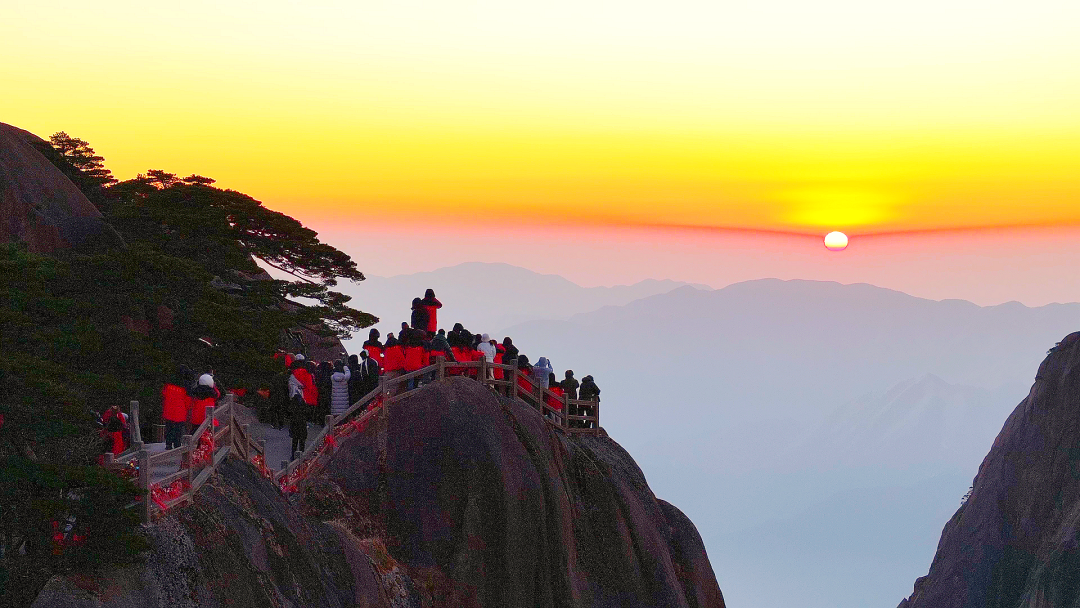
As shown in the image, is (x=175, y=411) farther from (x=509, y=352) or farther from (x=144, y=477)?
(x=509, y=352)

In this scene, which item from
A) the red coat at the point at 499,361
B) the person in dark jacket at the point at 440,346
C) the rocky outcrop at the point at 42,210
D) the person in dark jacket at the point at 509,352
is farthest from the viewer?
the rocky outcrop at the point at 42,210

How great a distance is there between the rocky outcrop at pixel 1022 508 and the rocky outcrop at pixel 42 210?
46.8 meters

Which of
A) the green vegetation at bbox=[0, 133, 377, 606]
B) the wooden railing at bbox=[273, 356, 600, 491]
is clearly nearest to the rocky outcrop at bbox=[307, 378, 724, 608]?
the wooden railing at bbox=[273, 356, 600, 491]

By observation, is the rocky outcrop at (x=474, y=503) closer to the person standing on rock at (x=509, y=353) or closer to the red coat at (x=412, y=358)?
the red coat at (x=412, y=358)

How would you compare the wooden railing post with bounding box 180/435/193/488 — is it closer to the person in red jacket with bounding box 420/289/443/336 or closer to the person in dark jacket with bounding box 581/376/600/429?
the person in red jacket with bounding box 420/289/443/336

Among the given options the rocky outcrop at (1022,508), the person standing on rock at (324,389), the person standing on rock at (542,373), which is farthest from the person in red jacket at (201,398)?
the rocky outcrop at (1022,508)

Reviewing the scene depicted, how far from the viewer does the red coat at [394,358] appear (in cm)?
2994

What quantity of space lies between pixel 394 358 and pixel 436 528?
4501 mm

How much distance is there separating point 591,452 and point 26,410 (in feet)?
54.8

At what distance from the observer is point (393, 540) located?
90.9 feet

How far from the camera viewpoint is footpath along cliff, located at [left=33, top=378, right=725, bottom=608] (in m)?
20.0

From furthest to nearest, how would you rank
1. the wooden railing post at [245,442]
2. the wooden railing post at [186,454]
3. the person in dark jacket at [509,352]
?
the person in dark jacket at [509,352] < the wooden railing post at [245,442] < the wooden railing post at [186,454]

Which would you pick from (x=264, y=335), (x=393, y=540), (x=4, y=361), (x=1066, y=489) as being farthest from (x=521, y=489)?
(x=1066, y=489)

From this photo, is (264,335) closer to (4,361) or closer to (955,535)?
(4,361)
